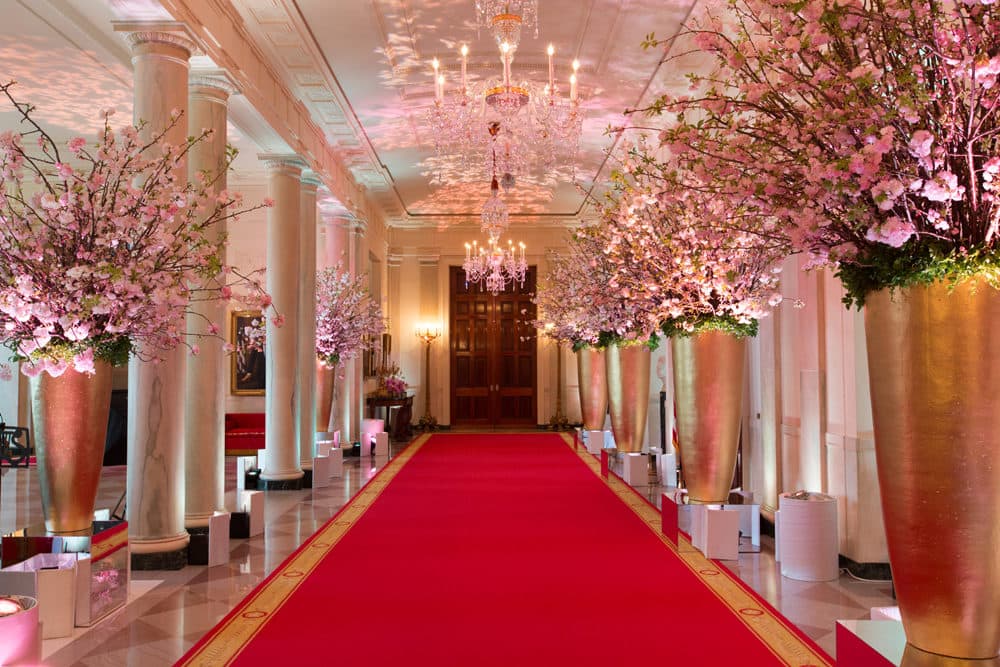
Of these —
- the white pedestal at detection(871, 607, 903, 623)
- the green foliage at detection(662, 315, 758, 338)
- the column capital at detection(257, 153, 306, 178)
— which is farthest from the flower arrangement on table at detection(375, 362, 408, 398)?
the white pedestal at detection(871, 607, 903, 623)

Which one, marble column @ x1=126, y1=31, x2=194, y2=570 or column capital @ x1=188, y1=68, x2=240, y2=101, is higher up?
column capital @ x1=188, y1=68, x2=240, y2=101

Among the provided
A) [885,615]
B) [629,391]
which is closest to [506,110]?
[629,391]

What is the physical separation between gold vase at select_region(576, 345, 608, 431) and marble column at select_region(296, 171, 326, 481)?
4683mm

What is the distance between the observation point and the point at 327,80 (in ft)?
30.2

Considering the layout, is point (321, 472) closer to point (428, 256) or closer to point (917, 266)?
point (917, 266)

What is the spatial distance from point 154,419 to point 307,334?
15.1ft

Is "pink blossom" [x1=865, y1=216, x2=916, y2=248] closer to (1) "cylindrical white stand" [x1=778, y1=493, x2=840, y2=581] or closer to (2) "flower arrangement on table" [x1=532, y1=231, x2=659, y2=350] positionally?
(1) "cylindrical white stand" [x1=778, y1=493, x2=840, y2=581]

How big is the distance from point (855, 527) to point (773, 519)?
1.28 metres

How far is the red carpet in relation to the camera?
4.08 metres

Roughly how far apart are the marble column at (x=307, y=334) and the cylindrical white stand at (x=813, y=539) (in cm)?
642

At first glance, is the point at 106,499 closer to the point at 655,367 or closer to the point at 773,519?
the point at 773,519

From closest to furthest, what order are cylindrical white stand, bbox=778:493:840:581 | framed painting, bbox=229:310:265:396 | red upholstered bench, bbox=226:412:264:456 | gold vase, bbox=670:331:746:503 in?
cylindrical white stand, bbox=778:493:840:581
gold vase, bbox=670:331:746:503
red upholstered bench, bbox=226:412:264:456
framed painting, bbox=229:310:265:396

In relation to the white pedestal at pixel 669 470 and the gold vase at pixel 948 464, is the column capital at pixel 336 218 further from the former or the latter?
the gold vase at pixel 948 464

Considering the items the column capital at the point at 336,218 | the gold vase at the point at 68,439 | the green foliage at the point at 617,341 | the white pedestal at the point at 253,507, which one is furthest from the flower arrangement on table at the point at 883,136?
the column capital at the point at 336,218
